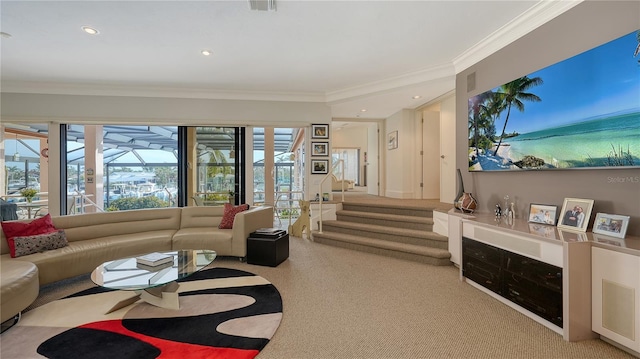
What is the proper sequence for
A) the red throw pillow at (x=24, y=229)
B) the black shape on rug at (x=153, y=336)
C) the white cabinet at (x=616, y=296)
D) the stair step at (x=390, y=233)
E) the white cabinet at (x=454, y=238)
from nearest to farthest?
the white cabinet at (x=616, y=296), the black shape on rug at (x=153, y=336), the red throw pillow at (x=24, y=229), the white cabinet at (x=454, y=238), the stair step at (x=390, y=233)

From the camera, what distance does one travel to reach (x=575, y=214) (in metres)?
2.41

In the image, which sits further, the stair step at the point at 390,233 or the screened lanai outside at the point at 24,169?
the screened lanai outside at the point at 24,169

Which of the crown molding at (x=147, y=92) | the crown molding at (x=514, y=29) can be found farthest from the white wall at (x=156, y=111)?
the crown molding at (x=514, y=29)

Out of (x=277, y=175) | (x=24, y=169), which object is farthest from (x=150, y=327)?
(x=277, y=175)

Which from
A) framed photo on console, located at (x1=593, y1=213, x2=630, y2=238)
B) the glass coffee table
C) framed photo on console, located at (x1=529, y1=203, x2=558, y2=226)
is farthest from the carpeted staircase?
the glass coffee table

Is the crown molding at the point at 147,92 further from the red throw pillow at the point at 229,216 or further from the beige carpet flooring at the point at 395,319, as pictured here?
the beige carpet flooring at the point at 395,319

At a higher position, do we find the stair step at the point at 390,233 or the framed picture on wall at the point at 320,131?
the framed picture on wall at the point at 320,131

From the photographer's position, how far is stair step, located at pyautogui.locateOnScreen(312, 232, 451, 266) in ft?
12.4

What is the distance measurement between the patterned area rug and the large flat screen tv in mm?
2966

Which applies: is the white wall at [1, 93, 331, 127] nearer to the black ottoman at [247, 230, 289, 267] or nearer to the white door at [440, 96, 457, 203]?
the white door at [440, 96, 457, 203]

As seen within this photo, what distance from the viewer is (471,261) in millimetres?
3068

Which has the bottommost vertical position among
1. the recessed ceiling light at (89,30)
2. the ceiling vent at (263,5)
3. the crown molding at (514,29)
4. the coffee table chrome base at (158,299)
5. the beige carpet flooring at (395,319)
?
the beige carpet flooring at (395,319)

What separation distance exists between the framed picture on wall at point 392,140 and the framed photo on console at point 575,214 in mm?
4248

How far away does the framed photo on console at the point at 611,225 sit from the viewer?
207 cm
